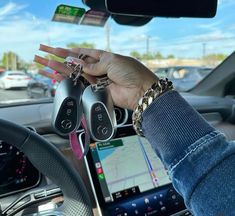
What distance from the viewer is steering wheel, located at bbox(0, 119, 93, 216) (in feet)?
4.48

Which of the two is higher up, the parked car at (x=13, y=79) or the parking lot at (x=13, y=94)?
the parked car at (x=13, y=79)

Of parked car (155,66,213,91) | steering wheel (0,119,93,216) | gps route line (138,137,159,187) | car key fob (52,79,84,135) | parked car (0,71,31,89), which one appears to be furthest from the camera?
parked car (155,66,213,91)

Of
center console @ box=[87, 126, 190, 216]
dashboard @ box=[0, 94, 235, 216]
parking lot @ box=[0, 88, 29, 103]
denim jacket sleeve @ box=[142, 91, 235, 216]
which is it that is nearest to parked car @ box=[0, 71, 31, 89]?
parking lot @ box=[0, 88, 29, 103]

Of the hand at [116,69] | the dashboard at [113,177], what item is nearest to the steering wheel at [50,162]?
the hand at [116,69]

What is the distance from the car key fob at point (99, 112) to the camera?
3.82ft

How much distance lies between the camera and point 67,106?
3.74 feet

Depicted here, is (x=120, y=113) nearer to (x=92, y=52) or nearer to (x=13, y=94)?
(x=92, y=52)

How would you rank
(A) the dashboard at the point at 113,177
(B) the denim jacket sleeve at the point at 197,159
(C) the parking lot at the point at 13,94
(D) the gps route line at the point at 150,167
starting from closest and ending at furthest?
(B) the denim jacket sleeve at the point at 197,159, (A) the dashboard at the point at 113,177, (D) the gps route line at the point at 150,167, (C) the parking lot at the point at 13,94

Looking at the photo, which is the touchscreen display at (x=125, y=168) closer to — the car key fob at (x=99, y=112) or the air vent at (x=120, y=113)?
the air vent at (x=120, y=113)

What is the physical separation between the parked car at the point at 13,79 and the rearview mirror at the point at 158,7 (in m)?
1.54

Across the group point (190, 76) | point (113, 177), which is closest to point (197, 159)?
point (113, 177)

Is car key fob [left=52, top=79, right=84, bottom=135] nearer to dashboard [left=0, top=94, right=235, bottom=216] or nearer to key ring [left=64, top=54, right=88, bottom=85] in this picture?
key ring [left=64, top=54, right=88, bottom=85]

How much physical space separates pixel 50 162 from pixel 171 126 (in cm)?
56

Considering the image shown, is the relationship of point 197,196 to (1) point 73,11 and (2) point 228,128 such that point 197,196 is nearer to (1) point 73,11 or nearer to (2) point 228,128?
(1) point 73,11
